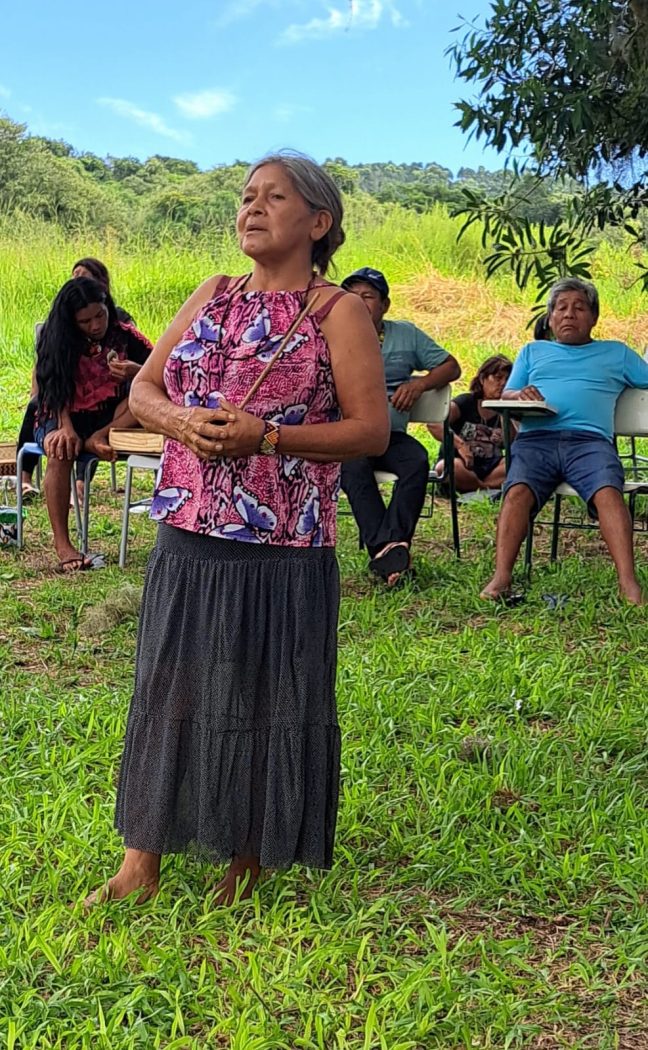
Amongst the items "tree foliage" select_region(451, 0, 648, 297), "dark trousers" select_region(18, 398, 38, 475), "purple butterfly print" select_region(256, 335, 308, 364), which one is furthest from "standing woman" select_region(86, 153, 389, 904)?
"dark trousers" select_region(18, 398, 38, 475)

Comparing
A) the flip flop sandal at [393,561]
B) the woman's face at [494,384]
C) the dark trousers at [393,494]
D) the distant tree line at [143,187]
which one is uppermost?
the distant tree line at [143,187]

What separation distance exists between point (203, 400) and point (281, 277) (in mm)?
302

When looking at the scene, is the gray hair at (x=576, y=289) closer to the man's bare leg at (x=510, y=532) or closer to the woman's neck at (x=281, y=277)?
the man's bare leg at (x=510, y=532)

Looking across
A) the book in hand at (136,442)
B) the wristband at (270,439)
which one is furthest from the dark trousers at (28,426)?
the wristband at (270,439)

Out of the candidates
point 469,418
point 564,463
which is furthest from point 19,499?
point 564,463

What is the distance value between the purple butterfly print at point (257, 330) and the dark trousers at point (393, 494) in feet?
10.6

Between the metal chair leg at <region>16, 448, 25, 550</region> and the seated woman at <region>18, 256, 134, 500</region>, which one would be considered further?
the seated woman at <region>18, 256, 134, 500</region>

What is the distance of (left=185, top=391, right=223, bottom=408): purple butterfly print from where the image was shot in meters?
2.44

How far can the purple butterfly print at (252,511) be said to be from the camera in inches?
96.3

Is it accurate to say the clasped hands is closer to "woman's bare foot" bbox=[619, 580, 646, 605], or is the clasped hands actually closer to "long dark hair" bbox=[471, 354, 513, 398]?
"woman's bare foot" bbox=[619, 580, 646, 605]

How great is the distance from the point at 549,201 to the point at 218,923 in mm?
5374

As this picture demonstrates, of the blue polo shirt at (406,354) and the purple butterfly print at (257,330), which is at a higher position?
the blue polo shirt at (406,354)

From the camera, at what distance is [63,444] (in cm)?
598

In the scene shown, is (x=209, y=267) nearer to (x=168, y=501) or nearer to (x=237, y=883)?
(x=168, y=501)
